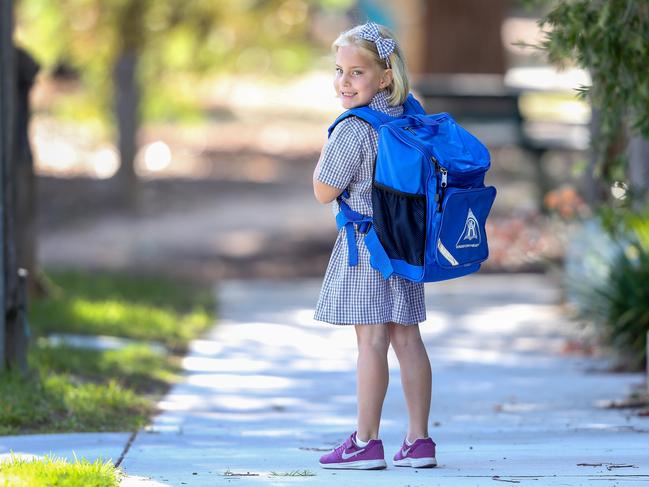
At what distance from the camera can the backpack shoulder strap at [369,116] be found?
4.65m

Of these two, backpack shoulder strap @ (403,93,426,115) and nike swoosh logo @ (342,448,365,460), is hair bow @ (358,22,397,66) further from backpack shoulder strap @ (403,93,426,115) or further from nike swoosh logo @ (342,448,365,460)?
nike swoosh logo @ (342,448,365,460)

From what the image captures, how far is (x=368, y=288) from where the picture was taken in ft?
15.3

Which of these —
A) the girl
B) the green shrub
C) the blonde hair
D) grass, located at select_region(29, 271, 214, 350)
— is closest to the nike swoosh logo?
the girl

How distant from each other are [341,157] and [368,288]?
0.49 metres

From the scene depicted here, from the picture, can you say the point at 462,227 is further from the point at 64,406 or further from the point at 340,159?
the point at 64,406

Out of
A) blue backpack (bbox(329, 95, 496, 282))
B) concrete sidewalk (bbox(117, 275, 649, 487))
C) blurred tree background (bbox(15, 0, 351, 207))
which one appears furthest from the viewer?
blurred tree background (bbox(15, 0, 351, 207))

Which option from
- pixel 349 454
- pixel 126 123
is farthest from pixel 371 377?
pixel 126 123

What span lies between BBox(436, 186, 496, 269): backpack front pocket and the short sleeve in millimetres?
393

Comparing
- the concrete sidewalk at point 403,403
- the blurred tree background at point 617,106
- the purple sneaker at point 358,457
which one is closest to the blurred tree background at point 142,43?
the concrete sidewalk at point 403,403

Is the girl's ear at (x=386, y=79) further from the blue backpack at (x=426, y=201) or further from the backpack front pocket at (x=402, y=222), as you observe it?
the backpack front pocket at (x=402, y=222)

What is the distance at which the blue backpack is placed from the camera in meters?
4.48

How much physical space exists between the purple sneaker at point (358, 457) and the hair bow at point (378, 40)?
143 centimetres

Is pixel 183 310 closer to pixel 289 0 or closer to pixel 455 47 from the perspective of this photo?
pixel 289 0

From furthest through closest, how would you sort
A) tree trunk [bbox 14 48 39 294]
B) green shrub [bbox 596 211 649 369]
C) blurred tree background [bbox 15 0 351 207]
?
1. blurred tree background [bbox 15 0 351 207]
2. tree trunk [bbox 14 48 39 294]
3. green shrub [bbox 596 211 649 369]
